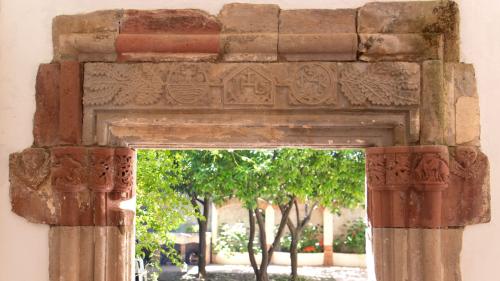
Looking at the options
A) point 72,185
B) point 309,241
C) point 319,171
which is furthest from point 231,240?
point 72,185

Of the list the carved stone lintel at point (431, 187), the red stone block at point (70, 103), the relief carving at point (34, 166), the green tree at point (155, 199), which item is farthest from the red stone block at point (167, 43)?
the green tree at point (155, 199)

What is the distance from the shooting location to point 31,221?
8.64ft

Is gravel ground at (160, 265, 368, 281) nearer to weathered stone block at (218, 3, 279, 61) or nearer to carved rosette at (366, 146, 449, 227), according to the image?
carved rosette at (366, 146, 449, 227)

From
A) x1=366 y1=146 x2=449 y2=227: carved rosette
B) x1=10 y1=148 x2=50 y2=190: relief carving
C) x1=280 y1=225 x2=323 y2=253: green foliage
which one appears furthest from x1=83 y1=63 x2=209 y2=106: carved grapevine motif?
x1=280 y1=225 x2=323 y2=253: green foliage

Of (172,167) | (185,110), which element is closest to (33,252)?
(185,110)

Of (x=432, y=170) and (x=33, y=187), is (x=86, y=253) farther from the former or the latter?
(x=432, y=170)

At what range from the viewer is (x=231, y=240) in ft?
48.2

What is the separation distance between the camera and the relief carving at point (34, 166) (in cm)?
264

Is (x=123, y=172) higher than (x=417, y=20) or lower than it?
lower

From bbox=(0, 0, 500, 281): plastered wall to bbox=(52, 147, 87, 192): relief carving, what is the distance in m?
0.25

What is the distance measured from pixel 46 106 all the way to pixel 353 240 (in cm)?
1334

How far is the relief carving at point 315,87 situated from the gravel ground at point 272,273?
30.3 feet

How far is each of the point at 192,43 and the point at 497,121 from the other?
1641 millimetres

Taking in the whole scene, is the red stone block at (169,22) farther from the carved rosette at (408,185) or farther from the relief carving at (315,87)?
the carved rosette at (408,185)
